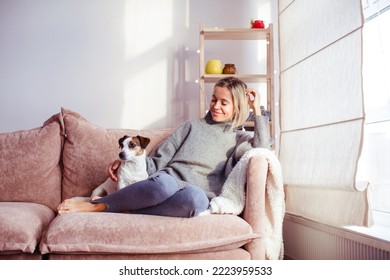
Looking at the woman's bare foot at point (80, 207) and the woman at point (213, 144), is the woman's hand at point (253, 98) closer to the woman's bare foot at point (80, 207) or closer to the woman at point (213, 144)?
the woman at point (213, 144)

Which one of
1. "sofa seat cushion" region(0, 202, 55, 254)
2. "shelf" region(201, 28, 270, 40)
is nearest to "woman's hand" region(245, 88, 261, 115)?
"shelf" region(201, 28, 270, 40)

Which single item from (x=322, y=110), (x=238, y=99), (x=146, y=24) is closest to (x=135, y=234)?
(x=238, y=99)

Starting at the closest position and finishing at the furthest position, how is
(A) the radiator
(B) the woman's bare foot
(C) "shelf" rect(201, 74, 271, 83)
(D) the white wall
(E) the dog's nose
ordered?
(A) the radiator < (B) the woman's bare foot < (E) the dog's nose < (C) "shelf" rect(201, 74, 271, 83) < (D) the white wall

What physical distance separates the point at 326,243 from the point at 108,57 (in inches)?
78.3

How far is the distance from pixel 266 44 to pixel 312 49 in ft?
3.00

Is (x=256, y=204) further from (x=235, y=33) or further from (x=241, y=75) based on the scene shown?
(x=235, y=33)

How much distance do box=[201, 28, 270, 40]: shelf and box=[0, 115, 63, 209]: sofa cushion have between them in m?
1.26

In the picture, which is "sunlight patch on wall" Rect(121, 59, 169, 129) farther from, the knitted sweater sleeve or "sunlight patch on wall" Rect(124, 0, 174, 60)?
the knitted sweater sleeve

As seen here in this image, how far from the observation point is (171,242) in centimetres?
144

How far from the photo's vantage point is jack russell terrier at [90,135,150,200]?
1.88 metres

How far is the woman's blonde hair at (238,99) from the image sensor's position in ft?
6.70

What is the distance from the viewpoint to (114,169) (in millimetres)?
1948
